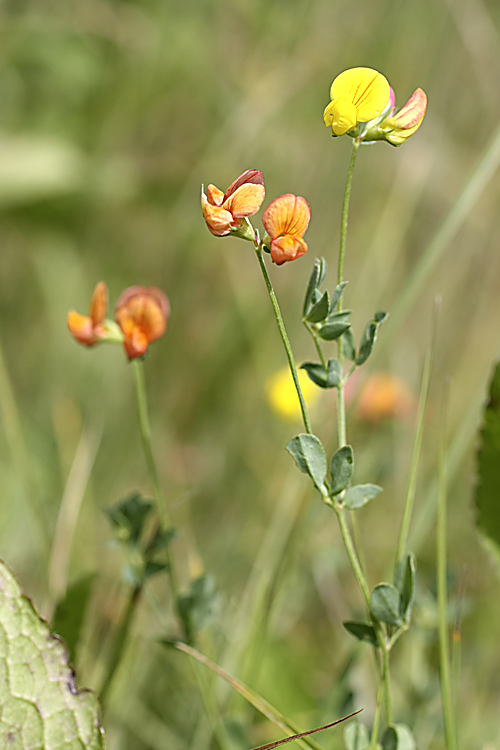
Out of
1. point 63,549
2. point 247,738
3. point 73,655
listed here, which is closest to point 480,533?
point 247,738

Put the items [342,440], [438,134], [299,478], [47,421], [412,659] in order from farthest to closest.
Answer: [438,134]
[47,421]
[299,478]
[412,659]
[342,440]

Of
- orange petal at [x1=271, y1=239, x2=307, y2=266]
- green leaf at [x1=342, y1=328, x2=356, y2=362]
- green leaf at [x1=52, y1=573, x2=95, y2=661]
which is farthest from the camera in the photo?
green leaf at [x1=52, y1=573, x2=95, y2=661]

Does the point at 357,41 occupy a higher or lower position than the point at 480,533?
higher

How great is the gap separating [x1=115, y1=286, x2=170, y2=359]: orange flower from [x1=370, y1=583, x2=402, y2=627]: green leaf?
13.3 inches

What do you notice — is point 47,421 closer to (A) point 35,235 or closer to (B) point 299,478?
(A) point 35,235

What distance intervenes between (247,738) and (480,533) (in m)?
0.39

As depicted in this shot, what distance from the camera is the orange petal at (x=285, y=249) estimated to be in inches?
21.7

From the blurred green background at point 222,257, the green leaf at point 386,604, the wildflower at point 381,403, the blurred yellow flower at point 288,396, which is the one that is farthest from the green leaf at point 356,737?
the blurred yellow flower at point 288,396

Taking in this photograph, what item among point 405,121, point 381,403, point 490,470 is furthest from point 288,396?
point 405,121

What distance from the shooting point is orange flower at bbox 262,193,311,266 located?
55 cm

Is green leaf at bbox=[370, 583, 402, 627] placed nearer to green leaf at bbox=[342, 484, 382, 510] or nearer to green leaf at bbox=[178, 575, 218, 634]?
green leaf at bbox=[342, 484, 382, 510]

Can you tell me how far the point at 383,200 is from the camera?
7.56 feet

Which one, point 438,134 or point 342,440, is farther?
point 438,134

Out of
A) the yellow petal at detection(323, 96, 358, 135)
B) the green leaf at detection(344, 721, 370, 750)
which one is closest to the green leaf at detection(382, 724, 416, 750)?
the green leaf at detection(344, 721, 370, 750)
